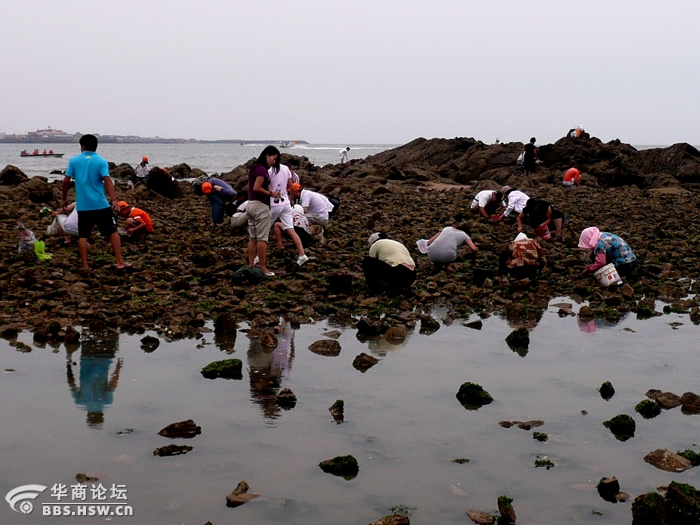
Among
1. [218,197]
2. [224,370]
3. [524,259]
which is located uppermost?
[218,197]

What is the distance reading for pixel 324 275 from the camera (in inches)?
466

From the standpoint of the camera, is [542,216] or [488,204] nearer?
[542,216]

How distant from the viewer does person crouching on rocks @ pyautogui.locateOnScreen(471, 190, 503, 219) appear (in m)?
17.5

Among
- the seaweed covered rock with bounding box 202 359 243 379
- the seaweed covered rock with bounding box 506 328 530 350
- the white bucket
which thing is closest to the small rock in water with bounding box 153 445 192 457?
the seaweed covered rock with bounding box 202 359 243 379

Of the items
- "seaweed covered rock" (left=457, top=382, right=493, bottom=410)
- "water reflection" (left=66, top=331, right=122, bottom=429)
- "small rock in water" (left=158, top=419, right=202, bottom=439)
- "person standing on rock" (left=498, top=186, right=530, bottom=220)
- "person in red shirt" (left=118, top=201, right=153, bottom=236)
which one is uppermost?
"person standing on rock" (left=498, top=186, right=530, bottom=220)

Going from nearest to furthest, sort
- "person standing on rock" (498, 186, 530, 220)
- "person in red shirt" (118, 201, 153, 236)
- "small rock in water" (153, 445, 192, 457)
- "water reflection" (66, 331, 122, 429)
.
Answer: "small rock in water" (153, 445, 192, 457) < "water reflection" (66, 331, 122, 429) < "person in red shirt" (118, 201, 153, 236) < "person standing on rock" (498, 186, 530, 220)

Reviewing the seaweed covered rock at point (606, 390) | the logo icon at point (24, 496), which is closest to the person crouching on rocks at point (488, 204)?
the seaweed covered rock at point (606, 390)

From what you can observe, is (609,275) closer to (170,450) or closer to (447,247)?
(447,247)

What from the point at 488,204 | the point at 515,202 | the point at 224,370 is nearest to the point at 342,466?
the point at 224,370

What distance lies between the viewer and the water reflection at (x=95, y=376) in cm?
631

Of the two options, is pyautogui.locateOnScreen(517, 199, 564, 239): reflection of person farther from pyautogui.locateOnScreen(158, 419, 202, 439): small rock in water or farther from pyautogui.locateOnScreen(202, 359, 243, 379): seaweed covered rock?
pyautogui.locateOnScreen(158, 419, 202, 439): small rock in water

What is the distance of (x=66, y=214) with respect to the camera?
13.2 metres

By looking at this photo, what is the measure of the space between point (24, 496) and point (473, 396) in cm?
374

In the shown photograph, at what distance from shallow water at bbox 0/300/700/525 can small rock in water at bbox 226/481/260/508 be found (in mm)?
53
